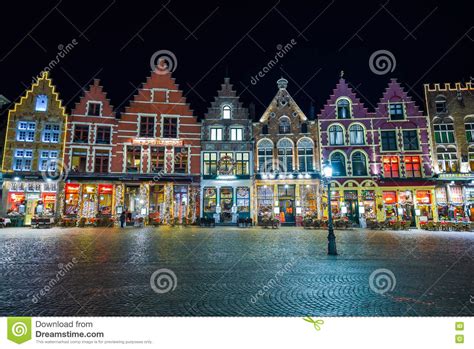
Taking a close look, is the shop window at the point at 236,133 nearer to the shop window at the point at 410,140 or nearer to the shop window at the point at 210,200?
the shop window at the point at 210,200

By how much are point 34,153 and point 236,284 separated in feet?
103

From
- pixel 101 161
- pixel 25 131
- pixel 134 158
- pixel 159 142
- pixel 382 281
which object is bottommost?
pixel 382 281

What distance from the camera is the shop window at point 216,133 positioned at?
3241 centimetres

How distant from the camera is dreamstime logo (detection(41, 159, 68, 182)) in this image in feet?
96.7

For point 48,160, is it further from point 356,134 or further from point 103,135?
point 356,134

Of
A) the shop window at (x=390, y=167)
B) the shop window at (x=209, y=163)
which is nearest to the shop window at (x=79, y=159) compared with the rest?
the shop window at (x=209, y=163)

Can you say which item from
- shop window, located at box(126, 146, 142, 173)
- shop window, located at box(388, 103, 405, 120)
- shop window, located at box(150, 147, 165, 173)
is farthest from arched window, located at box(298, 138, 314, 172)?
shop window, located at box(126, 146, 142, 173)

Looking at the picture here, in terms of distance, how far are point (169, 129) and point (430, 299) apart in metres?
29.5

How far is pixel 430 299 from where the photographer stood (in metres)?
5.83

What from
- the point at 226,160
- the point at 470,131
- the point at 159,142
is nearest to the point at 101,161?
the point at 159,142

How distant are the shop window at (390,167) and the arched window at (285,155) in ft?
32.2

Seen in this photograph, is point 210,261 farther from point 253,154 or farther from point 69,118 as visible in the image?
point 69,118

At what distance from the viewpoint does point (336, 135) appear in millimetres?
31594

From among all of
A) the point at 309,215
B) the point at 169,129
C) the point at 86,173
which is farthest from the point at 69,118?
the point at 309,215
